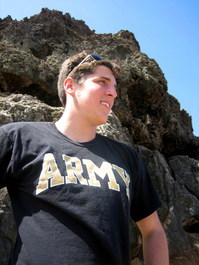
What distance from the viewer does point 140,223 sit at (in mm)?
2150

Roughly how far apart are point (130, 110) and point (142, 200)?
5.29 metres

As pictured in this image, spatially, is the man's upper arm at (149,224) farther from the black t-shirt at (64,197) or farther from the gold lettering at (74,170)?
the gold lettering at (74,170)

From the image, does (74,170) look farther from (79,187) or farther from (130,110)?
(130,110)

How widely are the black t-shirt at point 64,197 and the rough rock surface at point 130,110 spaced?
1814 mm

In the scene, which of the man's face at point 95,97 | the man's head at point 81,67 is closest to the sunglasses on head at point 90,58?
the man's head at point 81,67

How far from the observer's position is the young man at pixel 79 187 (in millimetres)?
1576

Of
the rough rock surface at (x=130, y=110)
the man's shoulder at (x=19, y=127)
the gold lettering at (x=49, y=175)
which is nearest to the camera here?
→ the gold lettering at (x=49, y=175)

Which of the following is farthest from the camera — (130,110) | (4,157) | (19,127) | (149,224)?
(130,110)

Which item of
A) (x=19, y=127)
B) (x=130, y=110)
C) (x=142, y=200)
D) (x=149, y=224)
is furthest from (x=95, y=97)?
(x=130, y=110)

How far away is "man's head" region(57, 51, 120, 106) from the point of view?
234 centimetres

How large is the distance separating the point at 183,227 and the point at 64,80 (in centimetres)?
463

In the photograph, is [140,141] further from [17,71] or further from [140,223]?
[140,223]

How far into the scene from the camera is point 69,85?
7.91ft

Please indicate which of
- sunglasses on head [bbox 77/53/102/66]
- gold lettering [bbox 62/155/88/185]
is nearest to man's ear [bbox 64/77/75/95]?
sunglasses on head [bbox 77/53/102/66]
